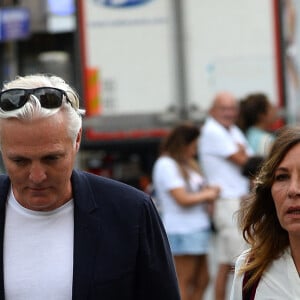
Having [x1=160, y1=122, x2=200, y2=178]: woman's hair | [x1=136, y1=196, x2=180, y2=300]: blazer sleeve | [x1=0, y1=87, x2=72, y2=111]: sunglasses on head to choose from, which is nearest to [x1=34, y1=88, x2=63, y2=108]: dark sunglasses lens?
[x1=0, y1=87, x2=72, y2=111]: sunglasses on head

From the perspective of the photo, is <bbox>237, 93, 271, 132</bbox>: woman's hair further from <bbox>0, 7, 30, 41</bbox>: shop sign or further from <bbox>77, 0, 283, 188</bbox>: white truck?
<bbox>0, 7, 30, 41</bbox>: shop sign

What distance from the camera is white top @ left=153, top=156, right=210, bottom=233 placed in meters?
7.69

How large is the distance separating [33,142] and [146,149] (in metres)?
8.74

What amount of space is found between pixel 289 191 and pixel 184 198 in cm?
443

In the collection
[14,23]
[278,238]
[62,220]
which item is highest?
[14,23]

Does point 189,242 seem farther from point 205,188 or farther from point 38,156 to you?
point 38,156

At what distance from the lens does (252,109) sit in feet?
27.1

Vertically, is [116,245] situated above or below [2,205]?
below

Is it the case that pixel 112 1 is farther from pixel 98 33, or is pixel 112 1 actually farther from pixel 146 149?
pixel 146 149

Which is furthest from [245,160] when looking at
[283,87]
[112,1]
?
[112,1]

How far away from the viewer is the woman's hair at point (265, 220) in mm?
3285

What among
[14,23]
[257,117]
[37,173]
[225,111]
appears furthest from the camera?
[14,23]

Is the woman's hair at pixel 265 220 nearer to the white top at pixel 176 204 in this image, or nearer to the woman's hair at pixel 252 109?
the white top at pixel 176 204

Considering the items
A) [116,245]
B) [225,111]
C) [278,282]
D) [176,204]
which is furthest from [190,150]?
[278,282]
